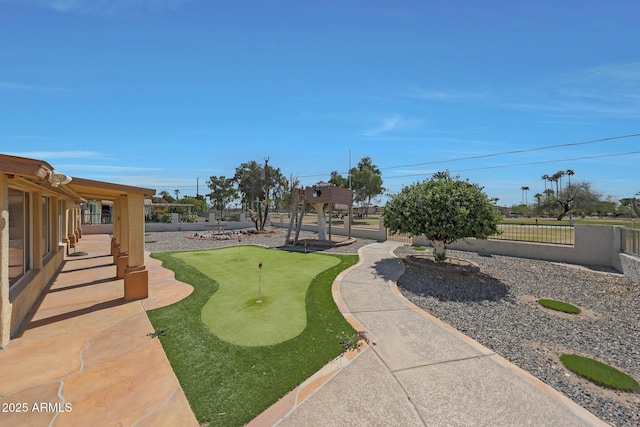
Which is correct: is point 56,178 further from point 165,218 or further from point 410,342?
point 165,218

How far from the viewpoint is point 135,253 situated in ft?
24.1

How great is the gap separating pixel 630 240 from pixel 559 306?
725cm

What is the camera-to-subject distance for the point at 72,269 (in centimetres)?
1085

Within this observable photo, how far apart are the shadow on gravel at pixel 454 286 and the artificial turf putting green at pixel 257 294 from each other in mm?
3477

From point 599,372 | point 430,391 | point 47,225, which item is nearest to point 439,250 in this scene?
point 599,372

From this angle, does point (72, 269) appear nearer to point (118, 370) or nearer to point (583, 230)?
point (118, 370)

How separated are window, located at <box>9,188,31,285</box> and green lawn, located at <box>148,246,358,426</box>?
315cm

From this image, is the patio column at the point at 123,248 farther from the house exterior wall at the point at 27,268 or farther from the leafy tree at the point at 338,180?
the leafy tree at the point at 338,180

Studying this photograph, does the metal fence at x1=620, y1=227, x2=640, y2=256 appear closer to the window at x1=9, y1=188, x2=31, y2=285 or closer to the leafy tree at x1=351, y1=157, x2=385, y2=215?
the window at x1=9, y1=188, x2=31, y2=285

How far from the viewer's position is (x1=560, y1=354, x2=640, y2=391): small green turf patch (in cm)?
420

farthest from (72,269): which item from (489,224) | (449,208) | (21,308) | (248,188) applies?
(248,188)

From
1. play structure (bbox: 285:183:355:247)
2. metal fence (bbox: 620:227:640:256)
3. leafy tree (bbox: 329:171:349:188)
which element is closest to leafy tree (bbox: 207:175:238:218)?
leafy tree (bbox: 329:171:349:188)

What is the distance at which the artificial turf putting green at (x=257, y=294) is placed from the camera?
5.64 m

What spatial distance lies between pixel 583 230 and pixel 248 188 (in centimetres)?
5908
